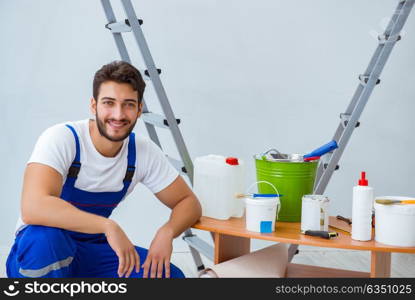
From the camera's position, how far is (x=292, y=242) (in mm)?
2566

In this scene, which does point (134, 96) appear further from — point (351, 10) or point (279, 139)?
point (351, 10)

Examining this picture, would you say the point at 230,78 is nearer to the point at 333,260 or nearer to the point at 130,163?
the point at 333,260

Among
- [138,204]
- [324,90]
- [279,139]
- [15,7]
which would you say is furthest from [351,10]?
[15,7]

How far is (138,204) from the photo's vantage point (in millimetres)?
4754

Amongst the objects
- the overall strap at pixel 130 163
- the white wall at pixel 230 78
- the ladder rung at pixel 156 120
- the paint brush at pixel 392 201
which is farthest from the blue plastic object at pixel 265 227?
the white wall at pixel 230 78

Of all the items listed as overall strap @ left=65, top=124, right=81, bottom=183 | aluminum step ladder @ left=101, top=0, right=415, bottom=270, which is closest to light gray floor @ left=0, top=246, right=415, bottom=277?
aluminum step ladder @ left=101, top=0, right=415, bottom=270

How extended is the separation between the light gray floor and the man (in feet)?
5.10

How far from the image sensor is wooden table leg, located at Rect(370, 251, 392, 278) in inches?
99.3

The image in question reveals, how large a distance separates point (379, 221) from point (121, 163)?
1181mm

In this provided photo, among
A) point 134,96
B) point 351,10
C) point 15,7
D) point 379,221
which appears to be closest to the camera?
point 379,221

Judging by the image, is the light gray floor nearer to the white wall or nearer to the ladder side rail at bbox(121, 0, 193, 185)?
the white wall

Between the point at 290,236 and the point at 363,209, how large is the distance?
0.33m

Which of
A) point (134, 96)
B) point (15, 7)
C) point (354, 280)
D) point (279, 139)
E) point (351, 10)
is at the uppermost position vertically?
point (15, 7)

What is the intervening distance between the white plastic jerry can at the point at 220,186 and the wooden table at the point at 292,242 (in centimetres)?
5
